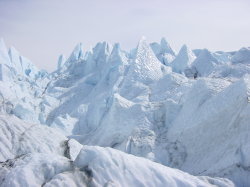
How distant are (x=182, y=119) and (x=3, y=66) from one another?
67.1 feet

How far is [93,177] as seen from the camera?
6.95m

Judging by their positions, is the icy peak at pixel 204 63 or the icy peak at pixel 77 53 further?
the icy peak at pixel 77 53

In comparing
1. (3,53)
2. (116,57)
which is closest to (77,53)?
(3,53)

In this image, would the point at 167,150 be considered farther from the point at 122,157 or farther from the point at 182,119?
the point at 122,157

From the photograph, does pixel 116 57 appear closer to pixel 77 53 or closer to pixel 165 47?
pixel 165 47

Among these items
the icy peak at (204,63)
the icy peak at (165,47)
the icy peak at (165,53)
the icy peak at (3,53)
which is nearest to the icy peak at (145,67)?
the icy peak at (204,63)

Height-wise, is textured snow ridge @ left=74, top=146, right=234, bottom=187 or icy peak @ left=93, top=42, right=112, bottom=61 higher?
textured snow ridge @ left=74, top=146, right=234, bottom=187

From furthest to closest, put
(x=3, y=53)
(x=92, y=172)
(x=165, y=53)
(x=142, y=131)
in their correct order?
(x=3, y=53)
(x=165, y=53)
(x=142, y=131)
(x=92, y=172)

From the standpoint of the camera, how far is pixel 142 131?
1324 cm

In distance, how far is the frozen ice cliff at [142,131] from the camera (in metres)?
7.13

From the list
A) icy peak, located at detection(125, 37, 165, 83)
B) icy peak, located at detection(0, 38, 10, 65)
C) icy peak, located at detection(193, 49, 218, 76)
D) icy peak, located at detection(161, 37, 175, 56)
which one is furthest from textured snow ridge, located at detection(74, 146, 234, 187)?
icy peak, located at detection(0, 38, 10, 65)

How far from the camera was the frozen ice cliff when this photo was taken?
281 inches

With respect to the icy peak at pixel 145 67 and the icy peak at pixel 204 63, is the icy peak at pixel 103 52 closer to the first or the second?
the icy peak at pixel 145 67

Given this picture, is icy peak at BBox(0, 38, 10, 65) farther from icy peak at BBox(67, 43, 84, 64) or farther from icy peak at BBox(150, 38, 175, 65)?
icy peak at BBox(150, 38, 175, 65)
